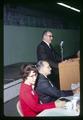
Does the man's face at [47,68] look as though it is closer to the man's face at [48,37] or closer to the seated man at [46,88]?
the seated man at [46,88]

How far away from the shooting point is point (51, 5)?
658 inches

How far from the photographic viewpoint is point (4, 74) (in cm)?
1677

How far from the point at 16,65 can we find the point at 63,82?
2.05 feet

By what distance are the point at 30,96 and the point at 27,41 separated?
0.69 metres

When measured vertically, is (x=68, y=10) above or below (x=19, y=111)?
above

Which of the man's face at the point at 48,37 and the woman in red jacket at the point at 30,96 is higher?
the man's face at the point at 48,37

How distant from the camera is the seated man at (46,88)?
1675 cm

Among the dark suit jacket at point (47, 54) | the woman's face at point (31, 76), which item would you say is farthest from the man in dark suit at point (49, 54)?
the woman's face at point (31, 76)

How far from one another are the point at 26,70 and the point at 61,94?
0.53m

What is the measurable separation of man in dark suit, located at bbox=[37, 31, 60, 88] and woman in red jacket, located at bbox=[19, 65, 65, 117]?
196 millimetres

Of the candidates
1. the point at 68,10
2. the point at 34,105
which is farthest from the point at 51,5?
the point at 34,105

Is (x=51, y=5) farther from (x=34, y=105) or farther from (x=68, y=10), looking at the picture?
(x=34, y=105)

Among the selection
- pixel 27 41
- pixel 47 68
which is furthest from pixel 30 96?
pixel 27 41

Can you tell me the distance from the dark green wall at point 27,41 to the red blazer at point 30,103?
1.19ft
